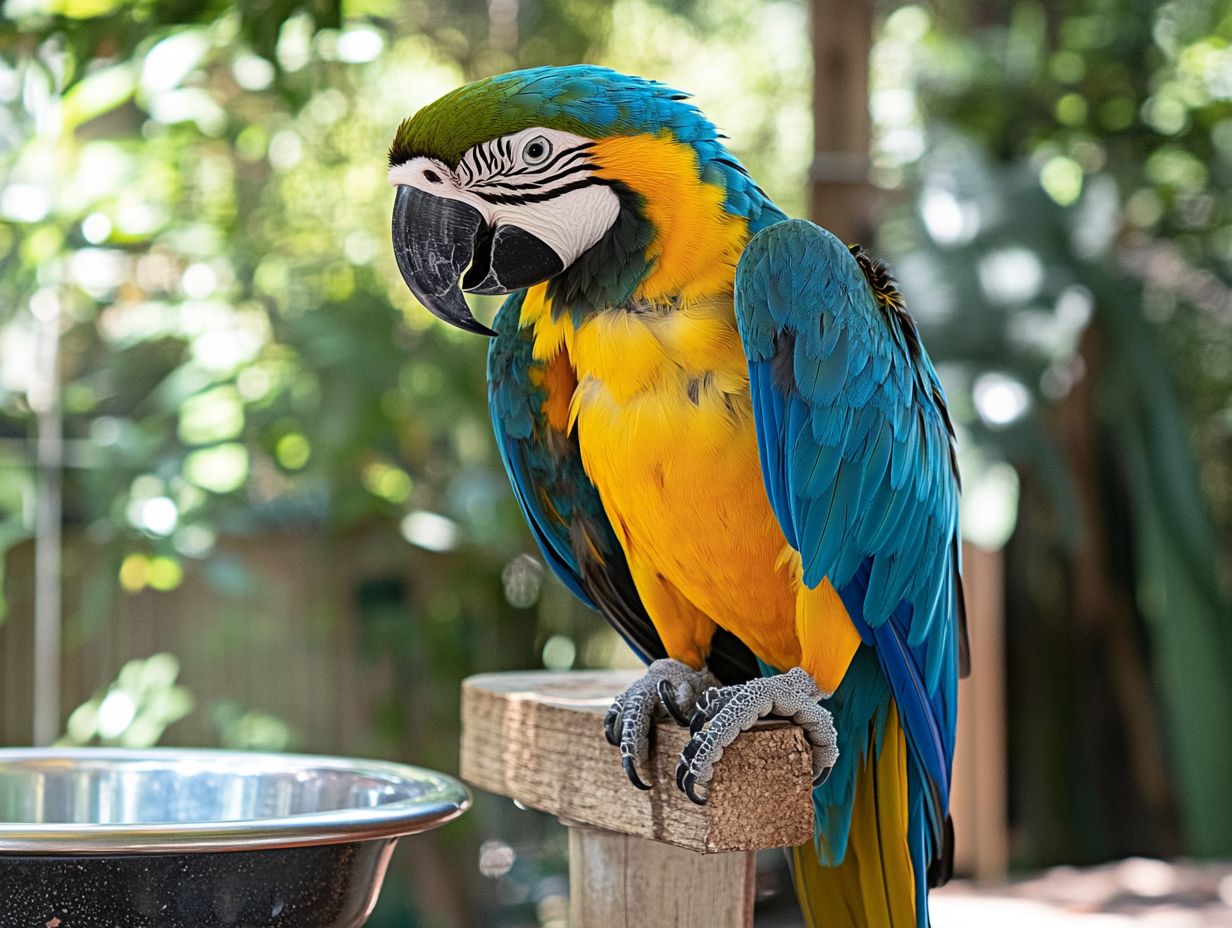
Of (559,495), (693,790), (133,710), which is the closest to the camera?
(693,790)

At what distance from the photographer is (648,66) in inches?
166

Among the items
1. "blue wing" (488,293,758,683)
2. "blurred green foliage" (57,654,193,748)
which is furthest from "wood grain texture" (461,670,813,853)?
"blurred green foliage" (57,654,193,748)

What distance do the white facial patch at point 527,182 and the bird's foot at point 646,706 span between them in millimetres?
389

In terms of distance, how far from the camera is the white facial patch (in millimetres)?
1014

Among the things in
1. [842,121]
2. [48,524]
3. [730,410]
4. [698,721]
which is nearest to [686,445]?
[730,410]

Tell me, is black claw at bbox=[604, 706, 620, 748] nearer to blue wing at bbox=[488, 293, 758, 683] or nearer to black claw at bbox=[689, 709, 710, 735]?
black claw at bbox=[689, 709, 710, 735]

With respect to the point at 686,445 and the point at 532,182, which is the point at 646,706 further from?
the point at 532,182

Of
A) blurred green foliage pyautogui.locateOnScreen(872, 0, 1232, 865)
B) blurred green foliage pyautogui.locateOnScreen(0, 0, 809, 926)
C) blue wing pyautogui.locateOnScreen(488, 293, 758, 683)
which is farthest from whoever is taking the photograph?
blurred green foliage pyautogui.locateOnScreen(872, 0, 1232, 865)

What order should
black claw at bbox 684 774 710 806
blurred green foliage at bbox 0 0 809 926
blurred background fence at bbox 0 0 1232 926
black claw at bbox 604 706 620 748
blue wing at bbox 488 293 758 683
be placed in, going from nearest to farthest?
black claw at bbox 684 774 710 806 < black claw at bbox 604 706 620 748 < blue wing at bbox 488 293 758 683 < blurred green foliage at bbox 0 0 809 926 < blurred background fence at bbox 0 0 1232 926

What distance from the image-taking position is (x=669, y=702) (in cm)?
115

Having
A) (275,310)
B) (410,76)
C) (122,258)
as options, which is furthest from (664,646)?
(410,76)

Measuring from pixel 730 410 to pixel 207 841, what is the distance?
52cm

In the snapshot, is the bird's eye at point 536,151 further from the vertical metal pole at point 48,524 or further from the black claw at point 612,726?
the vertical metal pole at point 48,524

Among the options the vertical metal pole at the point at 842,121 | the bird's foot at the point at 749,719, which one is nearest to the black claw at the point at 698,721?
the bird's foot at the point at 749,719
